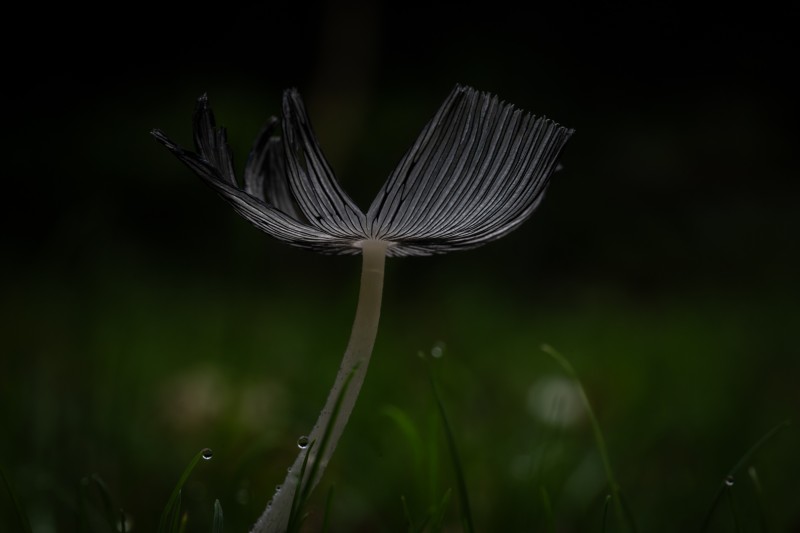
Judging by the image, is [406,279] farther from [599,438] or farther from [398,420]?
[599,438]

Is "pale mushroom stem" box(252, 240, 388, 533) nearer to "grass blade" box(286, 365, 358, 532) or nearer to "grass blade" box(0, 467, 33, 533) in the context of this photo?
"grass blade" box(286, 365, 358, 532)

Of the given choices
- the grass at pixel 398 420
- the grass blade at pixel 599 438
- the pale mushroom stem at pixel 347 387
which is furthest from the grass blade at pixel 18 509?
the grass blade at pixel 599 438

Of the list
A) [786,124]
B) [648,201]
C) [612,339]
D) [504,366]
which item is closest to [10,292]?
[504,366]

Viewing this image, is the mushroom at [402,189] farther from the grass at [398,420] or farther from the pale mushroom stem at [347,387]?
the grass at [398,420]

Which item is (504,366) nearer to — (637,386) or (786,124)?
(637,386)

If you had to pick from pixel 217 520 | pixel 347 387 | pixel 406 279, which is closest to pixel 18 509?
pixel 217 520

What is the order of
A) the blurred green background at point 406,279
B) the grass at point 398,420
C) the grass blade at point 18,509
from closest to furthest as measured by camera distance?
the grass blade at point 18,509 < the grass at point 398,420 < the blurred green background at point 406,279

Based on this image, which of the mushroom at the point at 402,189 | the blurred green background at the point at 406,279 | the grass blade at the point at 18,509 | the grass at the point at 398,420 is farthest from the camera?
the blurred green background at the point at 406,279
